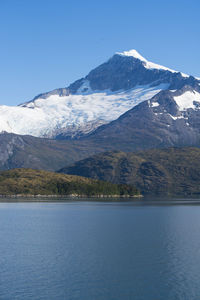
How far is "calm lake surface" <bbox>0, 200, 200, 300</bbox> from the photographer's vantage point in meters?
69.4

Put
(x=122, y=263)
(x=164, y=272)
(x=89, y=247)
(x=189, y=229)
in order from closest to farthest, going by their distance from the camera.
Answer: (x=164, y=272) → (x=122, y=263) → (x=89, y=247) → (x=189, y=229)

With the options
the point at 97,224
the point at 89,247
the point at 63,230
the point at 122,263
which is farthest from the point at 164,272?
the point at 97,224

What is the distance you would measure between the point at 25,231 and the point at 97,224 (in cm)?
3265

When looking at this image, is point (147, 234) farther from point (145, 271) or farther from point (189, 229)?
point (145, 271)

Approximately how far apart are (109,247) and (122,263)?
712 inches

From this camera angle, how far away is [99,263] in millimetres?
89188

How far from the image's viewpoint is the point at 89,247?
10719 centimetres

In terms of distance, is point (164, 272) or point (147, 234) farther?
point (147, 234)

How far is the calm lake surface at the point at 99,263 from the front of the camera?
228ft

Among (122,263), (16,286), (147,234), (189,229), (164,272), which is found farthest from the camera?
(189,229)

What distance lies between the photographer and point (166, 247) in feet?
353

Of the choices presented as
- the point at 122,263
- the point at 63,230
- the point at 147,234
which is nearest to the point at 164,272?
the point at 122,263

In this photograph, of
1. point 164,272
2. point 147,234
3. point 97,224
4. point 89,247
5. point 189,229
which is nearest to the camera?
point 164,272

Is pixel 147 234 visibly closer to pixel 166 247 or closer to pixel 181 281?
pixel 166 247
